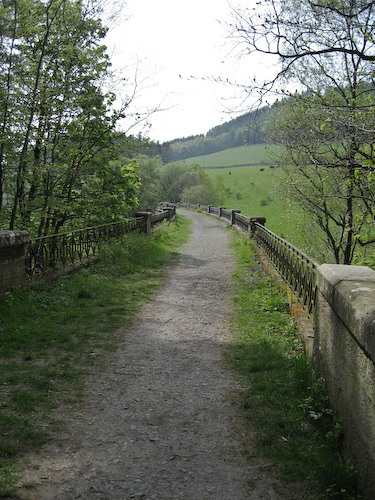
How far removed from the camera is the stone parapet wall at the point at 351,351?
8.25 feet

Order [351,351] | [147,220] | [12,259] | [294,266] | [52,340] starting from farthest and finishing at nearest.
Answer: [147,220] → [294,266] → [12,259] → [52,340] → [351,351]

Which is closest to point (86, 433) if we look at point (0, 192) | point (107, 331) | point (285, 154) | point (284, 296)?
point (107, 331)

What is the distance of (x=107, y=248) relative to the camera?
10.8 m

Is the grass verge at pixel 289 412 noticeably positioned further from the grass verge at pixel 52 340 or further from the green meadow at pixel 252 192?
the green meadow at pixel 252 192

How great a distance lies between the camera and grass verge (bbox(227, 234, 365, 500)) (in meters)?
2.77

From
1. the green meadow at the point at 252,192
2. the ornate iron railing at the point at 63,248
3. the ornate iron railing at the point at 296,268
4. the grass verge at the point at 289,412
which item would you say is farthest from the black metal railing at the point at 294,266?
the green meadow at the point at 252,192

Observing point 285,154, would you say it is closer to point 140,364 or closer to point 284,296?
point 284,296

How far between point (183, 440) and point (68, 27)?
9.81 meters

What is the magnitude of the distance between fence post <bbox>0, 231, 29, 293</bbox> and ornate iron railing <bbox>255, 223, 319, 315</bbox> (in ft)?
15.6

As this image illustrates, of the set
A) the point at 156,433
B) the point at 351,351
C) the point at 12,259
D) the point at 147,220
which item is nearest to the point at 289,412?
the point at 351,351

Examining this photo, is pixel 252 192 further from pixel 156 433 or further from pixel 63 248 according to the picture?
pixel 156 433

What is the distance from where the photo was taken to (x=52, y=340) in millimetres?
5457

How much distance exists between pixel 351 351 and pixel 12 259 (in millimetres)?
5565

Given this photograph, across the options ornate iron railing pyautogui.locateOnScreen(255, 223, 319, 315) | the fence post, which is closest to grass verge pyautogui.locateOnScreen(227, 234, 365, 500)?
ornate iron railing pyautogui.locateOnScreen(255, 223, 319, 315)
